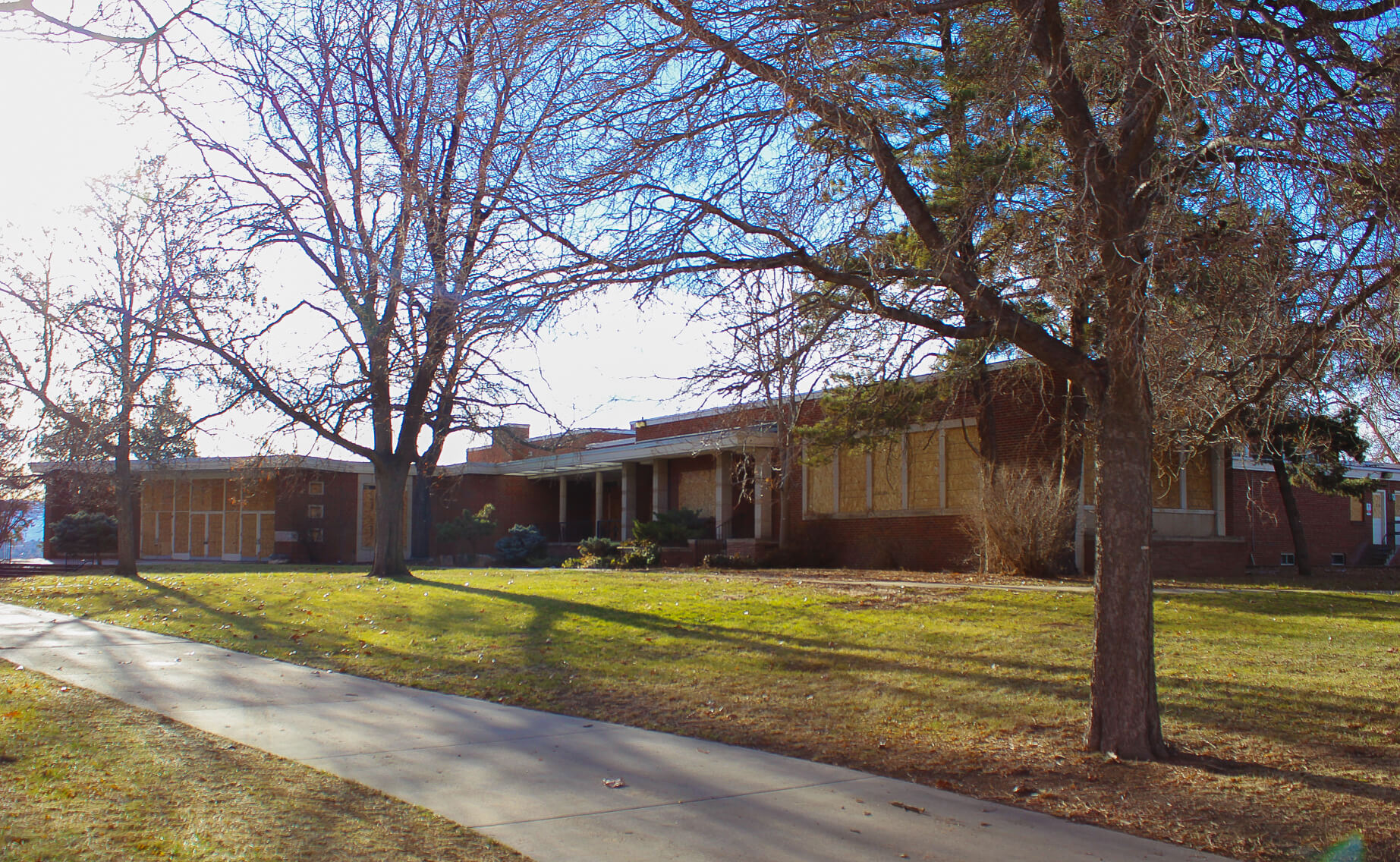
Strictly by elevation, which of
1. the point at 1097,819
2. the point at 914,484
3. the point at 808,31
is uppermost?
the point at 808,31

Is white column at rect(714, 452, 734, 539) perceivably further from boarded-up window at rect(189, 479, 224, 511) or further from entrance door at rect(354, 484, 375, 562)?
boarded-up window at rect(189, 479, 224, 511)

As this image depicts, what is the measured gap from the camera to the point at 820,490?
88.5 feet

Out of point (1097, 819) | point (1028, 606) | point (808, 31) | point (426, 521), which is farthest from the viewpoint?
point (426, 521)

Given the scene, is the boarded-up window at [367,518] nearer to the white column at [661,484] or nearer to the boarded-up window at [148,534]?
the boarded-up window at [148,534]

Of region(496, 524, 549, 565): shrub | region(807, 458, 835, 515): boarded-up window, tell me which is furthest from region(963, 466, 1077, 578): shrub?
region(496, 524, 549, 565): shrub

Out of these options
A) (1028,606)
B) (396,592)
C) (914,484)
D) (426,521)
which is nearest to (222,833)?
(1028,606)

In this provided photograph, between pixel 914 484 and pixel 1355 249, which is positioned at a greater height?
pixel 1355 249

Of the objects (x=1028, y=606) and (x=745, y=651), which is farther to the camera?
(x=1028, y=606)

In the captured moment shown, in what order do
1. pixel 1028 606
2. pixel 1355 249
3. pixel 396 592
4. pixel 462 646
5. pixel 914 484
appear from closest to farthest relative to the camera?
pixel 1355 249 < pixel 462 646 < pixel 1028 606 < pixel 396 592 < pixel 914 484

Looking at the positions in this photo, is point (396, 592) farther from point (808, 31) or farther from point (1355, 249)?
point (1355, 249)

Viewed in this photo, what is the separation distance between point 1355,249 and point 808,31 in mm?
4039

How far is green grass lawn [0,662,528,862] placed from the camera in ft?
14.6

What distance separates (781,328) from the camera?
27.0ft

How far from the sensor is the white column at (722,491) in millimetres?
29672
